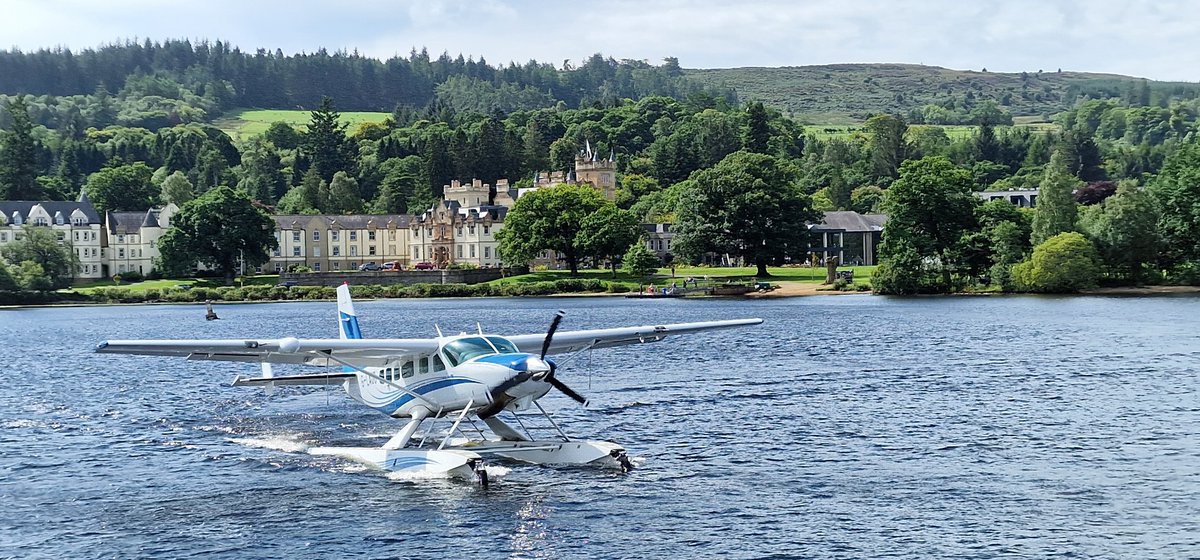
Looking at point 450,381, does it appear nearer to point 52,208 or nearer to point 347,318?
point 347,318

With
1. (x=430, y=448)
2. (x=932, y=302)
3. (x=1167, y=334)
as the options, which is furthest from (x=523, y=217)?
(x=430, y=448)

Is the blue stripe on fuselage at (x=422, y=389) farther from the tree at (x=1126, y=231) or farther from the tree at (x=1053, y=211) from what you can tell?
the tree at (x=1053, y=211)

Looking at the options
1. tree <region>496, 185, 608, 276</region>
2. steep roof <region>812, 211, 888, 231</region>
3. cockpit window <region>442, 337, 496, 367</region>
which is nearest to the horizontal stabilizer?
cockpit window <region>442, 337, 496, 367</region>

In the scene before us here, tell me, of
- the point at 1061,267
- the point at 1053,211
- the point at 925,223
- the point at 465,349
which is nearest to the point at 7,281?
the point at 925,223

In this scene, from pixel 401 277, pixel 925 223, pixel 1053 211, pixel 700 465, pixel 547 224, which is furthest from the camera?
pixel 401 277

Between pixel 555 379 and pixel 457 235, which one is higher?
pixel 457 235

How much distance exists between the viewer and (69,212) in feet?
548

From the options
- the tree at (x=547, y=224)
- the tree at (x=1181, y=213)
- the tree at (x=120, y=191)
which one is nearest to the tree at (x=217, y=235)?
the tree at (x=547, y=224)

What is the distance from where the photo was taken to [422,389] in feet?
102

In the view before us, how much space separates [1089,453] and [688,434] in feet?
35.3

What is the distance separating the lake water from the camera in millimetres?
25156

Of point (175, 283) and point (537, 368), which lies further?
point (175, 283)

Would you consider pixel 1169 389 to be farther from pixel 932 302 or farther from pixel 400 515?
pixel 932 302

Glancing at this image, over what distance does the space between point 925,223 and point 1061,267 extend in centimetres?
1207
